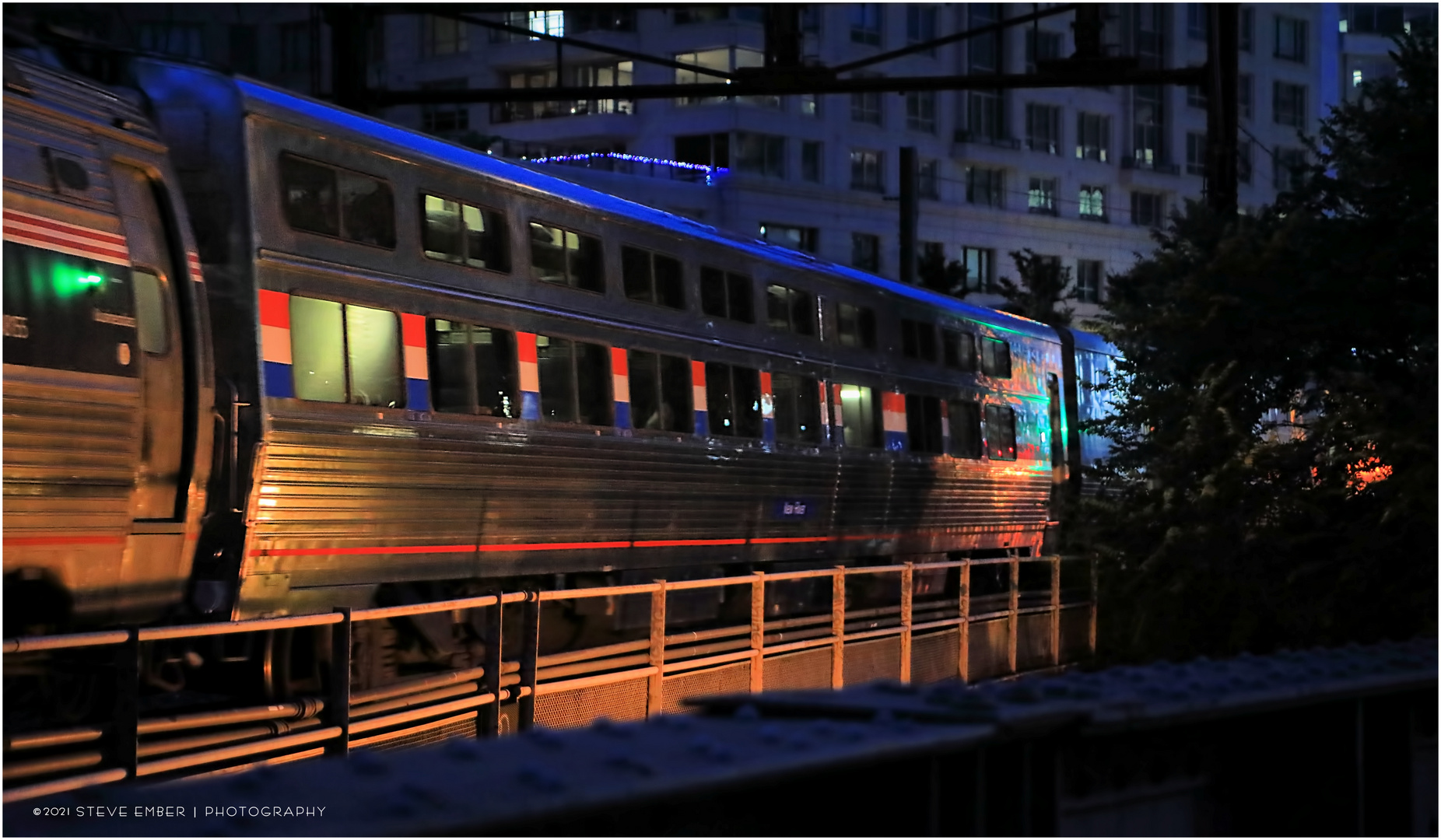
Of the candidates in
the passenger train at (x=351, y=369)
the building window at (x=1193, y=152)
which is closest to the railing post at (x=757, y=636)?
the passenger train at (x=351, y=369)

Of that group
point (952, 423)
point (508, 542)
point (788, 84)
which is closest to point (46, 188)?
point (508, 542)

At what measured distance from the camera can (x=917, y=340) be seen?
73.7 ft

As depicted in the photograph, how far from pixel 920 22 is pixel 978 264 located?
9639mm

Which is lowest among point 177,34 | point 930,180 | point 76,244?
point 76,244

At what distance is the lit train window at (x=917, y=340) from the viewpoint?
2200 centimetres

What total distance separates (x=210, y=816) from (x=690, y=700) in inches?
53.2

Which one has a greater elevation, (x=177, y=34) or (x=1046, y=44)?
(x=177, y=34)

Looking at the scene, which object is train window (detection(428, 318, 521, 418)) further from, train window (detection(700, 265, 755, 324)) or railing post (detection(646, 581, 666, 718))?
A: train window (detection(700, 265, 755, 324))

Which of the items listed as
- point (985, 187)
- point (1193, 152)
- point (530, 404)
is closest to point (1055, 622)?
point (530, 404)

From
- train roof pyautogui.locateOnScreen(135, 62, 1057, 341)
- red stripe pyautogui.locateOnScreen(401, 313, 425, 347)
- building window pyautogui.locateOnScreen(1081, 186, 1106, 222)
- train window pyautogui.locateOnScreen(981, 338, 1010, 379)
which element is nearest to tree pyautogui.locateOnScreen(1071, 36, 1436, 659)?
train roof pyautogui.locateOnScreen(135, 62, 1057, 341)

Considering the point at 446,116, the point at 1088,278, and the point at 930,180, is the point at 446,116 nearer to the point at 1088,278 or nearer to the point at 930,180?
the point at 930,180

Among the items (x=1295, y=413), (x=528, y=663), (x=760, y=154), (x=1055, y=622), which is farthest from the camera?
(x=760, y=154)

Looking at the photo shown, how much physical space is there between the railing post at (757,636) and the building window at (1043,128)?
60.0 meters

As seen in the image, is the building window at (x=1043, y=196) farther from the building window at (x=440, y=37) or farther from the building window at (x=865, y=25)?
the building window at (x=440, y=37)
